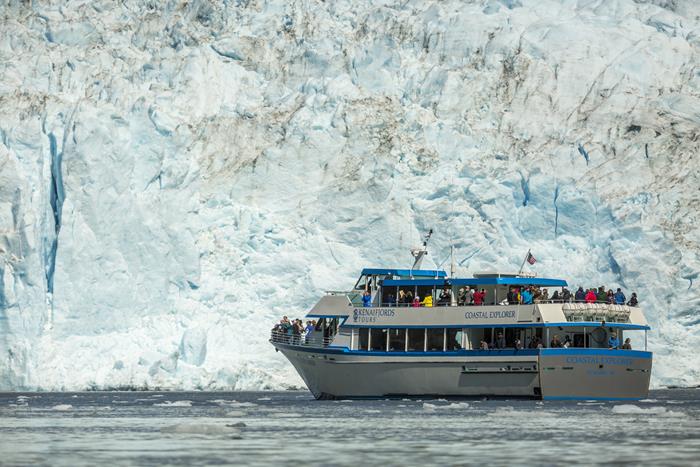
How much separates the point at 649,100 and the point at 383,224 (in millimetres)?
13676

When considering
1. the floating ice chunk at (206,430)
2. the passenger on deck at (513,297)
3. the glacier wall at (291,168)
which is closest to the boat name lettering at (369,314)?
the passenger on deck at (513,297)

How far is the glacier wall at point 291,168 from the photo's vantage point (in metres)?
55.7

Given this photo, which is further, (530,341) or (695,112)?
(695,112)

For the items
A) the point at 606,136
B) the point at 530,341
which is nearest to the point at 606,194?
the point at 606,136

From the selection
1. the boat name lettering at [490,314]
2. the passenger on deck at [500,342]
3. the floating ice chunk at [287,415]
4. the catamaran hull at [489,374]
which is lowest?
the floating ice chunk at [287,415]

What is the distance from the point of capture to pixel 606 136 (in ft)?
199

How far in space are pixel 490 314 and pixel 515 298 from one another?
1004mm

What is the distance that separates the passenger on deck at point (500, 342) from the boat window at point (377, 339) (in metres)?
3.75

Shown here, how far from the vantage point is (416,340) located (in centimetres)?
4519

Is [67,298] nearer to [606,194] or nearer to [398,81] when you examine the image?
[398,81]

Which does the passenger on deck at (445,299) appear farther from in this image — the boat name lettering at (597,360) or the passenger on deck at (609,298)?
the passenger on deck at (609,298)

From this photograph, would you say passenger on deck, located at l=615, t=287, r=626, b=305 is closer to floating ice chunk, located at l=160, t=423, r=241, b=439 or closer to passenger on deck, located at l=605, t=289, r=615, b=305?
passenger on deck, located at l=605, t=289, r=615, b=305

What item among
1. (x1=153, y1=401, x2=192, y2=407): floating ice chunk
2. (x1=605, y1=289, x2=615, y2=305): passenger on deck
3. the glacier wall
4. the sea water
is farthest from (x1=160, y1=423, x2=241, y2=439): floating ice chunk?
the glacier wall

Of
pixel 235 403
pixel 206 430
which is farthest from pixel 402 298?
pixel 206 430
